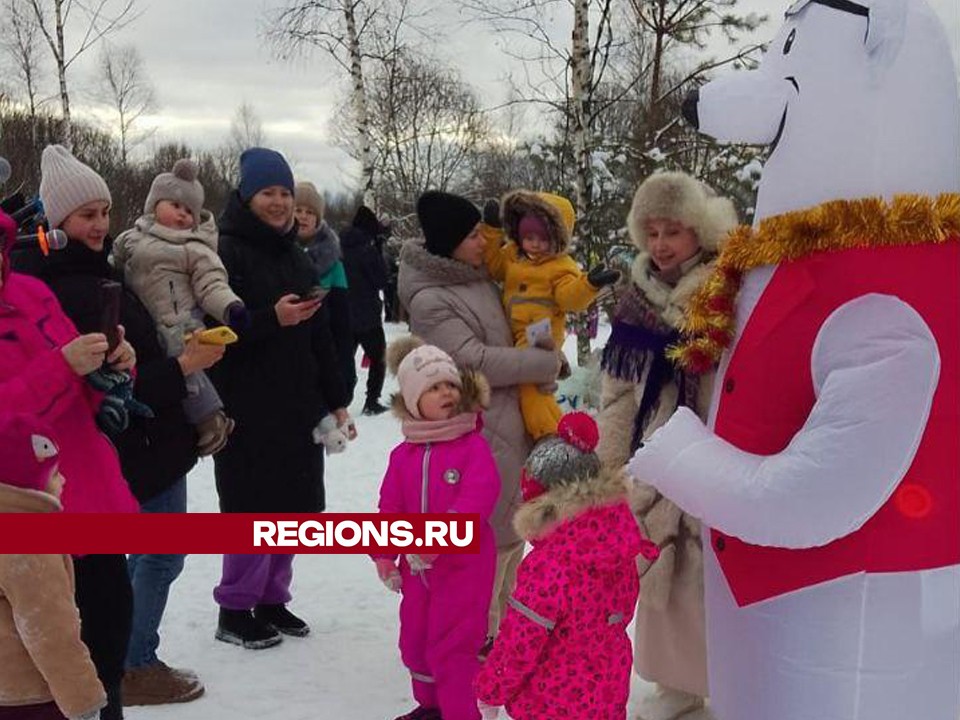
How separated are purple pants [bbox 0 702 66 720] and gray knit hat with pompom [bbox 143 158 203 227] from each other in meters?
1.98

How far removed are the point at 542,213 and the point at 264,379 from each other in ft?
4.23

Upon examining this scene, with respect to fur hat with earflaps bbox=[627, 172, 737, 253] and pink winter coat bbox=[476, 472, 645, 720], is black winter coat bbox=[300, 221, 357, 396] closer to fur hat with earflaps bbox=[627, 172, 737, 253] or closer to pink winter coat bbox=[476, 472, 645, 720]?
fur hat with earflaps bbox=[627, 172, 737, 253]

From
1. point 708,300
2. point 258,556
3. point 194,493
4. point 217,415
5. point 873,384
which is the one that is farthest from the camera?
point 194,493

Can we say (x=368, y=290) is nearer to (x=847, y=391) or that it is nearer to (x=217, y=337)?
(x=217, y=337)

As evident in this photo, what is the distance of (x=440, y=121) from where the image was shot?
74.6 feet

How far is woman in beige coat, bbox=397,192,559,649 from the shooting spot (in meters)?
3.54

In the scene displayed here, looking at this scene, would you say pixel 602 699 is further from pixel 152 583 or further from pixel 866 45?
pixel 152 583

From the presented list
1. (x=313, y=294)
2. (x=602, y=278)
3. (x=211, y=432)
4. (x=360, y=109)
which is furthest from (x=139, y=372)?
(x=360, y=109)

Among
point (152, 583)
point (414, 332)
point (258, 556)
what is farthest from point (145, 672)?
point (414, 332)

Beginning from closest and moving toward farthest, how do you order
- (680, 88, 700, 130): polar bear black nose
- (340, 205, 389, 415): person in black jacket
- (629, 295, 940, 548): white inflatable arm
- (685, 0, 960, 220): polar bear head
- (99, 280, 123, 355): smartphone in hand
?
(629, 295, 940, 548): white inflatable arm, (685, 0, 960, 220): polar bear head, (680, 88, 700, 130): polar bear black nose, (99, 280, 123, 355): smartphone in hand, (340, 205, 389, 415): person in black jacket

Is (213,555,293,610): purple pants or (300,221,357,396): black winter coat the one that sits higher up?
(300,221,357,396): black winter coat

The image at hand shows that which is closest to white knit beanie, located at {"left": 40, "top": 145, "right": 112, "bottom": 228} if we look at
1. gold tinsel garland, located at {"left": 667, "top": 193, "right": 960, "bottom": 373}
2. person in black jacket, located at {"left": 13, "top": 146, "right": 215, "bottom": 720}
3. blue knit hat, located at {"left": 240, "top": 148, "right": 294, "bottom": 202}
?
person in black jacket, located at {"left": 13, "top": 146, "right": 215, "bottom": 720}

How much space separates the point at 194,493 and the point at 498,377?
11.9 feet

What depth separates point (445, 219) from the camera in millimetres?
3584
